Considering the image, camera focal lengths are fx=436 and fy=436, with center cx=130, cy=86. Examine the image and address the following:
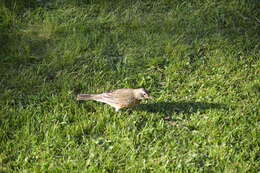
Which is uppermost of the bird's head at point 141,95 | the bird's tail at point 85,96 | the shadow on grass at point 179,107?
the bird's head at point 141,95

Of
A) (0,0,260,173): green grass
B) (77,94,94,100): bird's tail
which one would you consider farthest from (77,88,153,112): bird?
(0,0,260,173): green grass

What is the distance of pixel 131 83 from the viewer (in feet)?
21.8

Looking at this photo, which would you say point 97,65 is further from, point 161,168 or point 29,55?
point 161,168

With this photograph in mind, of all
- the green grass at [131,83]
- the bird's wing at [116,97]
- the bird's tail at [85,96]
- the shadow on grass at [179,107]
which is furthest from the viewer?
the shadow on grass at [179,107]

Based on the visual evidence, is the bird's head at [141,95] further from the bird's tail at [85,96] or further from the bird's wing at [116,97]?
the bird's tail at [85,96]

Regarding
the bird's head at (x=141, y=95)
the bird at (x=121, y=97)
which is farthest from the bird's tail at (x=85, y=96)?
the bird's head at (x=141, y=95)

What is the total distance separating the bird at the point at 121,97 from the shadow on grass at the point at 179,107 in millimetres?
220

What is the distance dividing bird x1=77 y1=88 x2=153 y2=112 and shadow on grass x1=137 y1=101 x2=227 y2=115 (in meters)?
0.22

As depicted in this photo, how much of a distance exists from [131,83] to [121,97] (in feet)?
2.61

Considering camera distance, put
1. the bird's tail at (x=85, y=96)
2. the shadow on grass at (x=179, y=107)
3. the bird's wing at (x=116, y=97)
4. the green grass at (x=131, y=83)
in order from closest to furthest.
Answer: the green grass at (x=131, y=83), the bird's wing at (x=116, y=97), the bird's tail at (x=85, y=96), the shadow on grass at (x=179, y=107)

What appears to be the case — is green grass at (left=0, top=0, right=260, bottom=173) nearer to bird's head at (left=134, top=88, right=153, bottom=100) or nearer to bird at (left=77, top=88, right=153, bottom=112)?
bird at (left=77, top=88, right=153, bottom=112)

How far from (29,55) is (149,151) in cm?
275

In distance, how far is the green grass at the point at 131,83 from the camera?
209 inches

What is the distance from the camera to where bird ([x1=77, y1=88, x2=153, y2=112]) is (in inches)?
231
